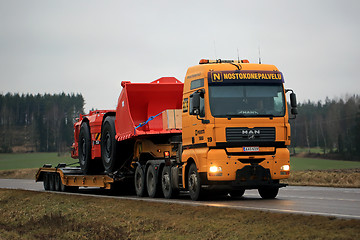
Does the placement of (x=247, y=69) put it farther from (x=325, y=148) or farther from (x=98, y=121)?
(x=325, y=148)

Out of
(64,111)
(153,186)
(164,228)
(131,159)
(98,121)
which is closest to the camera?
(164,228)

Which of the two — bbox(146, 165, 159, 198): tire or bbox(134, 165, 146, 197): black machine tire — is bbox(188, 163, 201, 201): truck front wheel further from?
bbox(134, 165, 146, 197): black machine tire

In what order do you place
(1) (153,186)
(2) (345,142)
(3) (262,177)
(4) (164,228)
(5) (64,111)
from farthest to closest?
(5) (64,111) < (2) (345,142) < (1) (153,186) < (3) (262,177) < (4) (164,228)

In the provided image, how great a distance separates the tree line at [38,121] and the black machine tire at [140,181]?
120431 mm

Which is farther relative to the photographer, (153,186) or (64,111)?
(64,111)

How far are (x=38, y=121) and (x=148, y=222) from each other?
15102 centimetres

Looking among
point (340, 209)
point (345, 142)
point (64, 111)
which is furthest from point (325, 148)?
point (340, 209)

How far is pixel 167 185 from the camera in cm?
2083

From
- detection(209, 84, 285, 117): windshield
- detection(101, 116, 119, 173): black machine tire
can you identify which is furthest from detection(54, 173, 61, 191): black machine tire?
detection(209, 84, 285, 117): windshield

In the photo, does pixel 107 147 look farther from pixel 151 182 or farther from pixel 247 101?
pixel 247 101

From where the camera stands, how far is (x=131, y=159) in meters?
24.4

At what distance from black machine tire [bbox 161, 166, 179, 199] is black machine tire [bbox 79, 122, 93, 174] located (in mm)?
6696

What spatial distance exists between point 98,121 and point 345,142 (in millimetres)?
86226

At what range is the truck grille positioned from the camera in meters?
17.7
